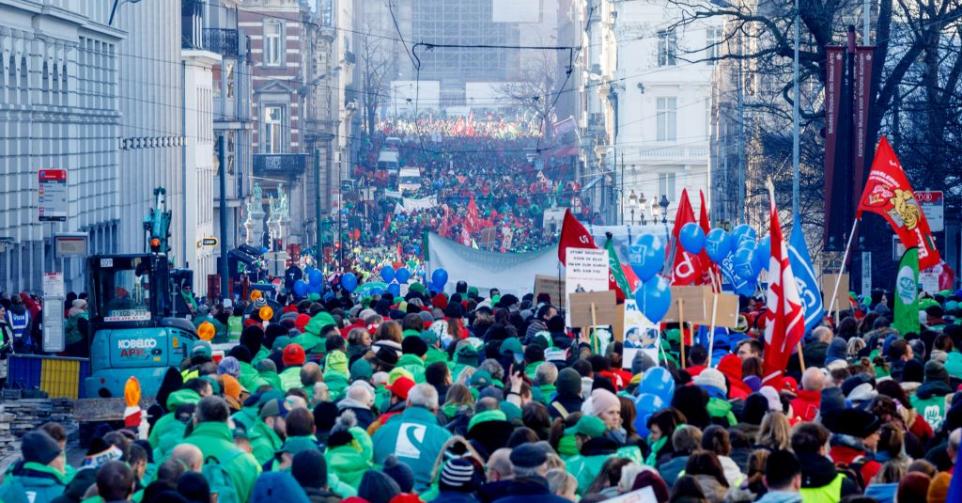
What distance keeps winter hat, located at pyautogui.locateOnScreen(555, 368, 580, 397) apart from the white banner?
22.5m

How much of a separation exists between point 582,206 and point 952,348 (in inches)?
3267

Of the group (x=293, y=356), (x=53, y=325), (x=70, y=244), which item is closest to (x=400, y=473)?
(x=293, y=356)

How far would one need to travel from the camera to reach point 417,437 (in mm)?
12930

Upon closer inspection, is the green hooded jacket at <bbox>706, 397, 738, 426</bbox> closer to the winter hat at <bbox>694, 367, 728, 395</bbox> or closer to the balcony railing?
the winter hat at <bbox>694, 367, 728, 395</bbox>

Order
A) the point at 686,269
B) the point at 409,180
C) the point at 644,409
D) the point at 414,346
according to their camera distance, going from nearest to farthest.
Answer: the point at 644,409 < the point at 414,346 < the point at 686,269 < the point at 409,180

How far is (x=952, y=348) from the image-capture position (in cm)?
1783

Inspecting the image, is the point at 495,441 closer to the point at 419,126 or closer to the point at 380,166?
the point at 380,166

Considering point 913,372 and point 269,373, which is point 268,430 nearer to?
point 269,373

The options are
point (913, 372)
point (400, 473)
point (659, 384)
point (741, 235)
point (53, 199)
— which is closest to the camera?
point (400, 473)

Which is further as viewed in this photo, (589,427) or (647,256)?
(647,256)

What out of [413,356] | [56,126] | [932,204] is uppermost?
[56,126]

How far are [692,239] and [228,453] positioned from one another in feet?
38.7

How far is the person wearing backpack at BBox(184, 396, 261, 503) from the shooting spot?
39.7 feet

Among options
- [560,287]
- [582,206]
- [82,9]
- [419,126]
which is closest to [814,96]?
[82,9]
